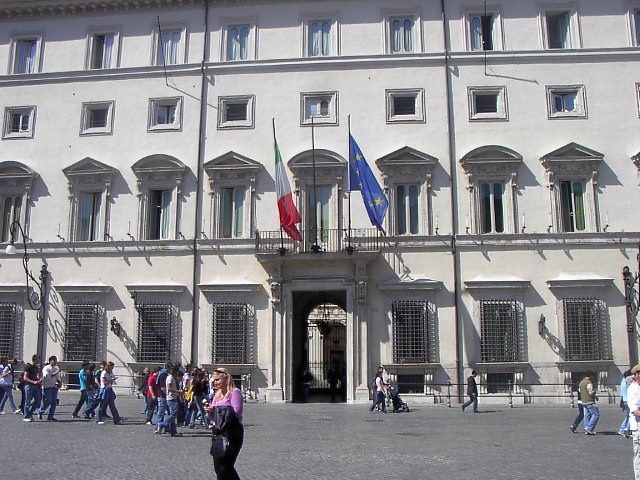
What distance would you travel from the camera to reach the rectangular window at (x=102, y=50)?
3000cm

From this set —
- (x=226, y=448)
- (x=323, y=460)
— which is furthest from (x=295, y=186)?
(x=226, y=448)

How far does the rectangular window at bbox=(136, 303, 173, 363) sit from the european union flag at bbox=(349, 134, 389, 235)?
29.0 feet

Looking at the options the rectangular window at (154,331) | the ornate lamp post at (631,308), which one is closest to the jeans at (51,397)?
the rectangular window at (154,331)

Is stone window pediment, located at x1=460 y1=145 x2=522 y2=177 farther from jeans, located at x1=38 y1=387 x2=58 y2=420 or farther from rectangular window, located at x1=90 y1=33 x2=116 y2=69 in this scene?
jeans, located at x1=38 y1=387 x2=58 y2=420

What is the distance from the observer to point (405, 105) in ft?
92.3

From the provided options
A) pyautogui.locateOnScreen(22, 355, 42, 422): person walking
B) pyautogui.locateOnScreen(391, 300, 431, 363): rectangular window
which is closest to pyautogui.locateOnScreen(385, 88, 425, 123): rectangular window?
pyautogui.locateOnScreen(391, 300, 431, 363): rectangular window

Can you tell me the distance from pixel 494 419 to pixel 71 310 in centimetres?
1702

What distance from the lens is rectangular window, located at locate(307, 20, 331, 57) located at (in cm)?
2890

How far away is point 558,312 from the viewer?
25.7m

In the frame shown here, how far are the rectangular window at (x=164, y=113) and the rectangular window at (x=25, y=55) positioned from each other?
20.0ft

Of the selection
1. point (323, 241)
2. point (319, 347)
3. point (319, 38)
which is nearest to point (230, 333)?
point (323, 241)

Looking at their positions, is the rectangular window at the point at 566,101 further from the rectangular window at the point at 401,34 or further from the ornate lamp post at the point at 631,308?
the ornate lamp post at the point at 631,308

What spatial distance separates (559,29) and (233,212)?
15.4 meters

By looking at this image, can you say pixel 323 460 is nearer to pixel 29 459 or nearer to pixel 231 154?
pixel 29 459
